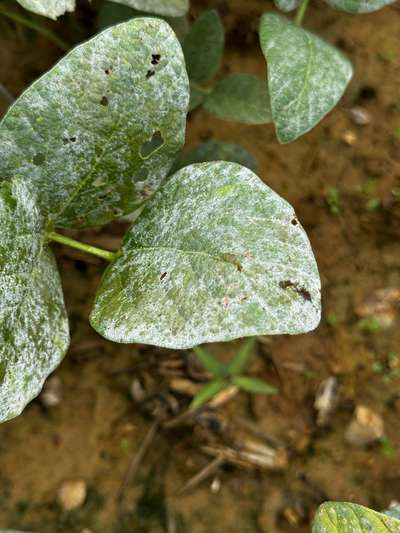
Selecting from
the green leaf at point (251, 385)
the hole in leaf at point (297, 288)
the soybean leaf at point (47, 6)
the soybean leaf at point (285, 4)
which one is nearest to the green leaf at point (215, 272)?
the hole in leaf at point (297, 288)

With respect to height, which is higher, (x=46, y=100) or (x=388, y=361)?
(x=46, y=100)

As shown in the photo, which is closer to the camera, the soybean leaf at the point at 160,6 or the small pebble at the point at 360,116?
the soybean leaf at the point at 160,6

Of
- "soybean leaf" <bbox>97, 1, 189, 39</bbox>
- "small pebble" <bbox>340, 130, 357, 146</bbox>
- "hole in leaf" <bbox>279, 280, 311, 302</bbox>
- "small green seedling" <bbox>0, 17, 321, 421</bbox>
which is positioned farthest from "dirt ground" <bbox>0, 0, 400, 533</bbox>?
"hole in leaf" <bbox>279, 280, 311, 302</bbox>

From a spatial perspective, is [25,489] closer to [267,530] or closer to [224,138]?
[267,530]

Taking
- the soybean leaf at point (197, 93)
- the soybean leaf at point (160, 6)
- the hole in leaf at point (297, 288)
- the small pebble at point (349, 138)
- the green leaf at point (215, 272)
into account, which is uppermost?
the soybean leaf at point (160, 6)

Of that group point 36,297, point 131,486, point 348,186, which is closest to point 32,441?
point 131,486

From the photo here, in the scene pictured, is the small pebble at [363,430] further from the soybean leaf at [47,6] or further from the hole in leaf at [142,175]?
the soybean leaf at [47,6]

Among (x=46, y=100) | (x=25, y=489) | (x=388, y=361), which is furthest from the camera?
(x=388, y=361)
